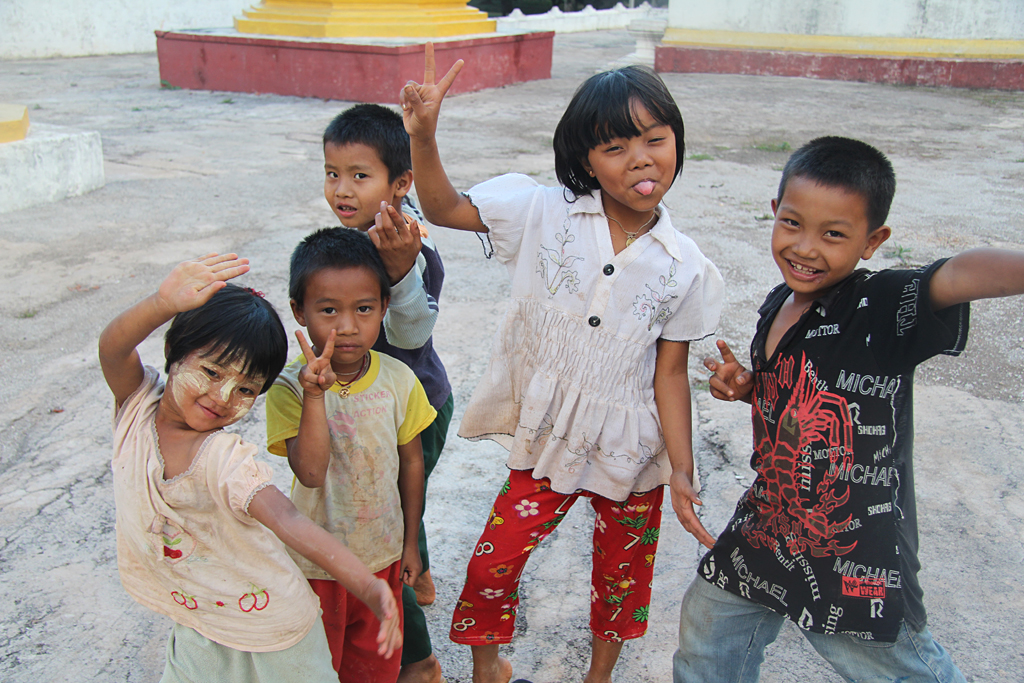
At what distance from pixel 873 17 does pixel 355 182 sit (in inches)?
466

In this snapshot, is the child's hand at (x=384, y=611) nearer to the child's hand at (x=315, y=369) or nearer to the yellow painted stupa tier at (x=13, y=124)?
the child's hand at (x=315, y=369)

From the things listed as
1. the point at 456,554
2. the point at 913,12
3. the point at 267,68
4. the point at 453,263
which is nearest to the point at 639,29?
the point at 913,12

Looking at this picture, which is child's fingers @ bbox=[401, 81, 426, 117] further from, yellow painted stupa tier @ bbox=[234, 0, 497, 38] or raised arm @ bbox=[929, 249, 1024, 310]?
yellow painted stupa tier @ bbox=[234, 0, 497, 38]

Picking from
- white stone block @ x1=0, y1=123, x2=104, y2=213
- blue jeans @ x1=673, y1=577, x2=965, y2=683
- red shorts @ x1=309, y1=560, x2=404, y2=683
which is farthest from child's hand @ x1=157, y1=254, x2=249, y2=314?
white stone block @ x1=0, y1=123, x2=104, y2=213

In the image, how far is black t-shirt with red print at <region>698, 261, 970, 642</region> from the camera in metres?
1.43

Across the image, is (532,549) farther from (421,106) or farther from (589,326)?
(421,106)

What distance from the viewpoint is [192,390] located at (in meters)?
1.39

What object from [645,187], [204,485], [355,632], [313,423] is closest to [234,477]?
[204,485]

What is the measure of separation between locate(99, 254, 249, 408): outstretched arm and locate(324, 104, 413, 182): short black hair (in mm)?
590

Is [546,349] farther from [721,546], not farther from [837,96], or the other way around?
[837,96]

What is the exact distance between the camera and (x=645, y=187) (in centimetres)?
160

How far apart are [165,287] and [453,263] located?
311cm

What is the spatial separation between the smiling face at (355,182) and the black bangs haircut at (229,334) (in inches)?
19.9

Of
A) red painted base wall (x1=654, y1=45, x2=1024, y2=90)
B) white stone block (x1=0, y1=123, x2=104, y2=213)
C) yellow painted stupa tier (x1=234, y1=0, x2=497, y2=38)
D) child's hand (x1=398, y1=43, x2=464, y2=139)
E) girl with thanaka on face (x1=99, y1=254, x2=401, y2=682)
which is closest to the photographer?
girl with thanaka on face (x1=99, y1=254, x2=401, y2=682)
